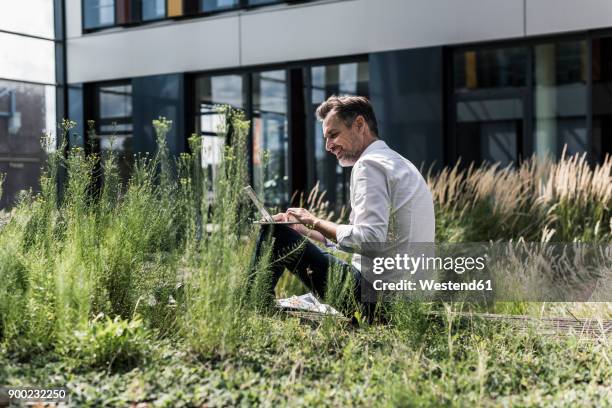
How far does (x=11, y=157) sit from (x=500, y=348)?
940 cm

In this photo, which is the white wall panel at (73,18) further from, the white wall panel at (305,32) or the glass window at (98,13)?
the white wall panel at (305,32)

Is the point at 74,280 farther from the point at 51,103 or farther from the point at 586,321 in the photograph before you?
the point at 51,103

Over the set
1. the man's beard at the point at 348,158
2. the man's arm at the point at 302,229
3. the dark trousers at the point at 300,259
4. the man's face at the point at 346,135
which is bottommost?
the dark trousers at the point at 300,259

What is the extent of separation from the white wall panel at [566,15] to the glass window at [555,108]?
1060mm

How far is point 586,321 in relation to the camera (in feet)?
11.7

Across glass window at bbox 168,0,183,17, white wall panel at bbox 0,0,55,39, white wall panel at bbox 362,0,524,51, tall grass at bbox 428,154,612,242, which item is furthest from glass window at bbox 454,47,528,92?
white wall panel at bbox 0,0,55,39

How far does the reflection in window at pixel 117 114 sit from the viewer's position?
11188mm

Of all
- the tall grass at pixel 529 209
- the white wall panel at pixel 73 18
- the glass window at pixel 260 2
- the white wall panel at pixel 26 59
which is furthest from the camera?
the white wall panel at pixel 73 18

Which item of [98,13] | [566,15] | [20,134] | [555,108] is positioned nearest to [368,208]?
[566,15]

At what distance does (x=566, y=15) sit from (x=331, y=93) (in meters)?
2.97

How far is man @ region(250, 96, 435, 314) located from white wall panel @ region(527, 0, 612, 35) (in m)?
5.18

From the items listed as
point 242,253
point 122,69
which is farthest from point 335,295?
point 122,69

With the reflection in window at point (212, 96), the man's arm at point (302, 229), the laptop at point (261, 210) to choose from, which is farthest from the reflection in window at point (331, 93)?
the laptop at point (261, 210)
